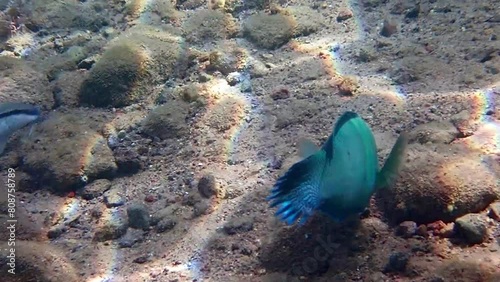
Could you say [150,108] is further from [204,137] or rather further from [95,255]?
[95,255]

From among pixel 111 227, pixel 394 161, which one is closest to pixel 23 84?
pixel 111 227

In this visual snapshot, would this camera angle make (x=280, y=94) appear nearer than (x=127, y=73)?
Yes

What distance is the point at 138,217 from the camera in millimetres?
3057

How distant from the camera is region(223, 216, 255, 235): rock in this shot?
265cm

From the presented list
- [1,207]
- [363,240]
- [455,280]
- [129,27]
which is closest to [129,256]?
[1,207]

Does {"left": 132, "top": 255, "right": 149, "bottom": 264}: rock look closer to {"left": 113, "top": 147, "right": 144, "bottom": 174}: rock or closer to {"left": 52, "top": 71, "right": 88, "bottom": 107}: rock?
{"left": 113, "top": 147, "right": 144, "bottom": 174}: rock

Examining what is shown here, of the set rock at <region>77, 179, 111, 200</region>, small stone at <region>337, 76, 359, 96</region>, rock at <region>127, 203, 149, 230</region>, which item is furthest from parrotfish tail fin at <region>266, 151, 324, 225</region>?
rock at <region>77, 179, 111, 200</region>

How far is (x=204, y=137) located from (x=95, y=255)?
4.26 feet

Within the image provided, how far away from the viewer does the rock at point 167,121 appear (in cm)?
372

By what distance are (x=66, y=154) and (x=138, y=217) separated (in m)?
1.11

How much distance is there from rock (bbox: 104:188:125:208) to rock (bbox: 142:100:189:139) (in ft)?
2.08

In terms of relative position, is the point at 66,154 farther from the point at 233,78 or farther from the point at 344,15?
the point at 344,15

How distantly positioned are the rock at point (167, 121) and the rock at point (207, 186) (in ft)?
2.43

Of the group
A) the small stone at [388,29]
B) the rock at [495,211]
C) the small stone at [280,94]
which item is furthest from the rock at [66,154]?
the small stone at [388,29]
